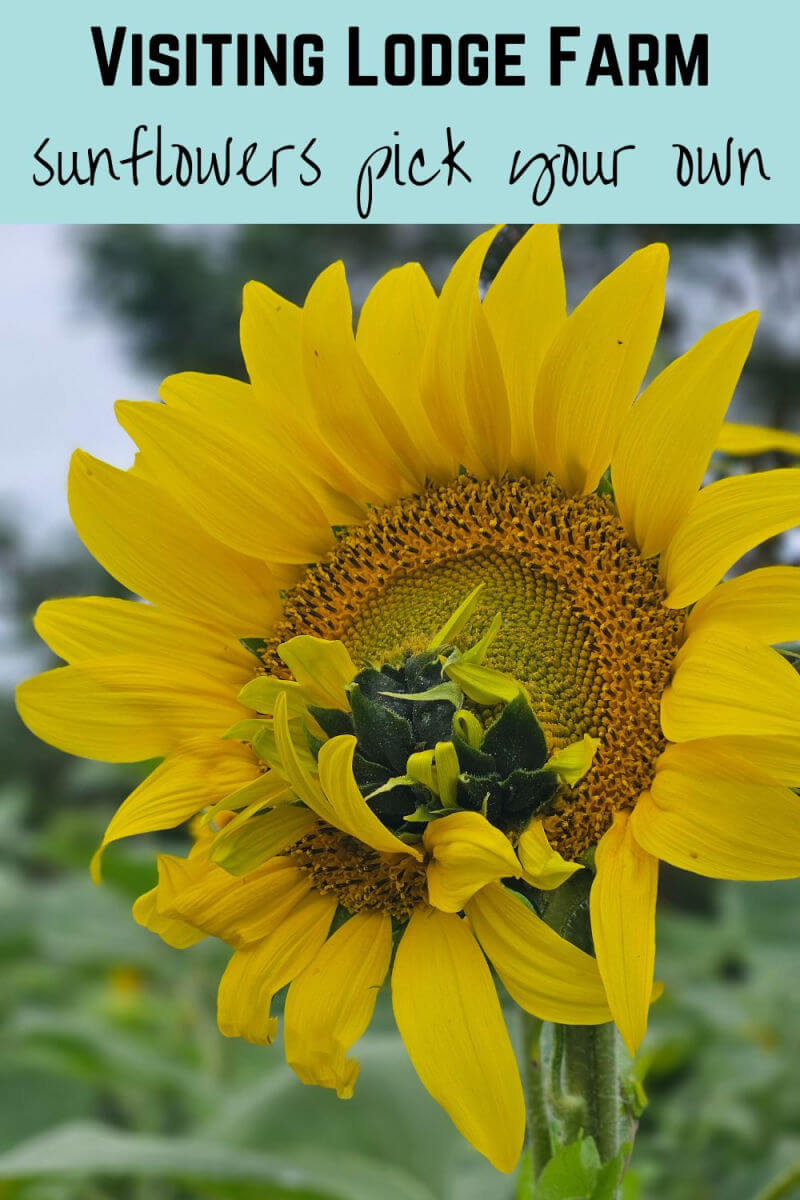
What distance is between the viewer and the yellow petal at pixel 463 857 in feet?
2.39

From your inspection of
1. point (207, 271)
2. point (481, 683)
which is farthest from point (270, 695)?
point (207, 271)

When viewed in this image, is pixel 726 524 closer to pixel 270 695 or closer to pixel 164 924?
pixel 270 695

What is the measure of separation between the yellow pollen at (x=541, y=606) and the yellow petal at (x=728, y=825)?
2.1 inches

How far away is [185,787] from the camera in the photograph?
0.90 meters

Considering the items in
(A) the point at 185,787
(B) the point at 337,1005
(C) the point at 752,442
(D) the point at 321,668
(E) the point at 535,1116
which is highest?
(C) the point at 752,442

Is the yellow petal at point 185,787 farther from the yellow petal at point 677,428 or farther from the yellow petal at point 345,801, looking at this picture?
the yellow petal at point 677,428

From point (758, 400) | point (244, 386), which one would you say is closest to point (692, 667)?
point (244, 386)

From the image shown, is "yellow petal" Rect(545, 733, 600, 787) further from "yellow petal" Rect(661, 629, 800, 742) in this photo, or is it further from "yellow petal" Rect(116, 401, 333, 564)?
"yellow petal" Rect(116, 401, 333, 564)

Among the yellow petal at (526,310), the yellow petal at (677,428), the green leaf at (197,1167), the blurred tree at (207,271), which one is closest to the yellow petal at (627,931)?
the yellow petal at (677,428)

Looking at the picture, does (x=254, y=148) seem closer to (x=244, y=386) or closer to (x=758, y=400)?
(x=244, y=386)

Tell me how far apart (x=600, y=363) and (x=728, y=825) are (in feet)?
0.99

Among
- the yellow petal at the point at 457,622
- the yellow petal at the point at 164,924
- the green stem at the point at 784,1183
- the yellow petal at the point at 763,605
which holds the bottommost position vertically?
the green stem at the point at 784,1183

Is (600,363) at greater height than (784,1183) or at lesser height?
greater

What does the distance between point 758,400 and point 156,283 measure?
330 cm
